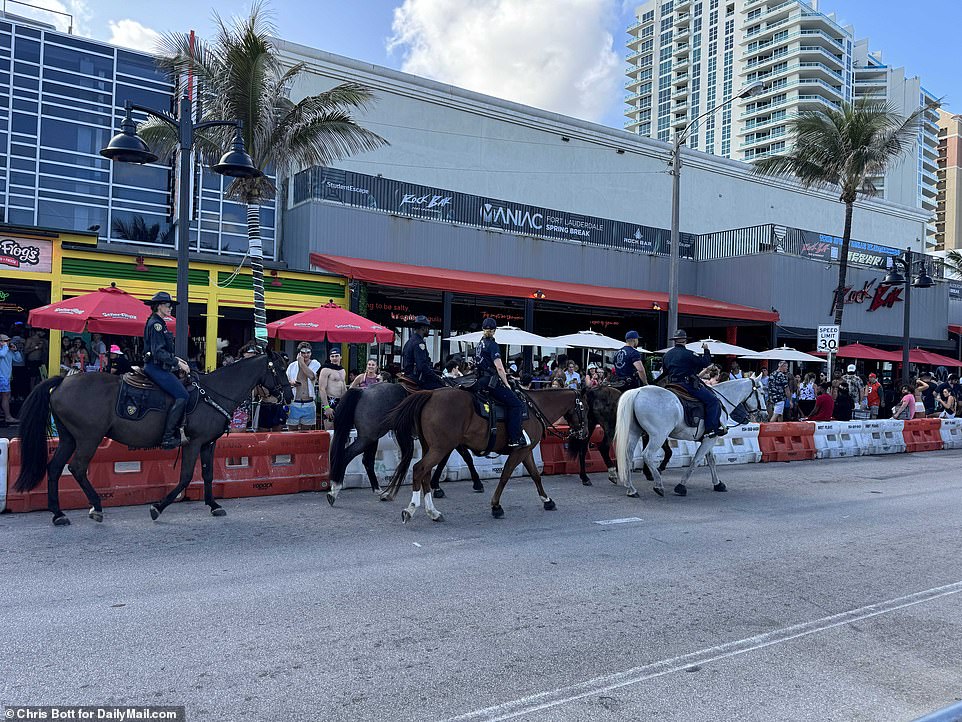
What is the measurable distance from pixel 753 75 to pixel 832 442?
90915 millimetres

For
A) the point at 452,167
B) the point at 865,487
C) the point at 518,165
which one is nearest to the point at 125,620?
the point at 865,487

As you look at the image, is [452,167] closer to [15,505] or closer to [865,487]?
[865,487]

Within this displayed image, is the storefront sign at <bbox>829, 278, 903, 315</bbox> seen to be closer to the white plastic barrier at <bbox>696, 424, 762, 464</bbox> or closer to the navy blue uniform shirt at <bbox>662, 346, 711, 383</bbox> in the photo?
the white plastic barrier at <bbox>696, 424, 762, 464</bbox>

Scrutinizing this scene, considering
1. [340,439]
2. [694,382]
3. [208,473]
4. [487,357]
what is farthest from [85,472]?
[694,382]

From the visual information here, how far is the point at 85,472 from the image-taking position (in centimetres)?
776

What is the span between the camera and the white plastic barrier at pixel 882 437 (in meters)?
16.4

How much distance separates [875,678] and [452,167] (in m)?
29.4

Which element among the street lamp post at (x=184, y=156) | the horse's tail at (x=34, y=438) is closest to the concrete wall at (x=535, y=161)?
the street lamp post at (x=184, y=156)

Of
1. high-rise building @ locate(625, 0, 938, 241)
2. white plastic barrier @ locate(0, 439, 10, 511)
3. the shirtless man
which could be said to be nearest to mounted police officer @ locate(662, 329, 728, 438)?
the shirtless man

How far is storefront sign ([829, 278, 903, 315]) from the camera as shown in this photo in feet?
106

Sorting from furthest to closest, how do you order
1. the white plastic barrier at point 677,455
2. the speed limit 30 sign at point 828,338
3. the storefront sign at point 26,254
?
the speed limit 30 sign at point 828,338 → the storefront sign at point 26,254 → the white plastic barrier at point 677,455

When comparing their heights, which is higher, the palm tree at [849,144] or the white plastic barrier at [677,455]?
the palm tree at [849,144]

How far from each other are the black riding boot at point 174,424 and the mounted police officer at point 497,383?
333 centimetres

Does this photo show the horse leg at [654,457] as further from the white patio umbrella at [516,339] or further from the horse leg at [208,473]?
the white patio umbrella at [516,339]
